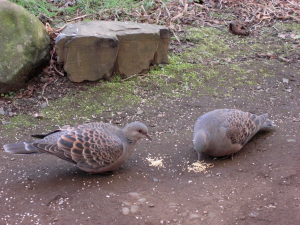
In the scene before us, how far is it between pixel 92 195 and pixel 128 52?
2.81 meters

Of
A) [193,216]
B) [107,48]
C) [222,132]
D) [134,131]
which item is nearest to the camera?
[193,216]

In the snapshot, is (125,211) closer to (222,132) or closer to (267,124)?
(222,132)

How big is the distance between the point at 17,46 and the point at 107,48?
1.33 metres

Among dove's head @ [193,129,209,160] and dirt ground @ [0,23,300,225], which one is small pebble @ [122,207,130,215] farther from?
dove's head @ [193,129,209,160]

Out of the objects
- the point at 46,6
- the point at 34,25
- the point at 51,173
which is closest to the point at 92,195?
the point at 51,173

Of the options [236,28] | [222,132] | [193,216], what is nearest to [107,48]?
[222,132]

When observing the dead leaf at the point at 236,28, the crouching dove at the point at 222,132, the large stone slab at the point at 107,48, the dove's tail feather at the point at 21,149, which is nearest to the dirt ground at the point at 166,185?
the crouching dove at the point at 222,132

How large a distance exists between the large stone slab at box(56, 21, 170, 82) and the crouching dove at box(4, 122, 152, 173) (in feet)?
6.08

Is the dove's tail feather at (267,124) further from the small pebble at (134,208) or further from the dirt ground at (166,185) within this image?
the small pebble at (134,208)

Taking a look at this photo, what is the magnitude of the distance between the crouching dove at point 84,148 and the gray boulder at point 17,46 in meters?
1.85

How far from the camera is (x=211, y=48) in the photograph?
20.7ft

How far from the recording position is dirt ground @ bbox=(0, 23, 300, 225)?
2.78 meters

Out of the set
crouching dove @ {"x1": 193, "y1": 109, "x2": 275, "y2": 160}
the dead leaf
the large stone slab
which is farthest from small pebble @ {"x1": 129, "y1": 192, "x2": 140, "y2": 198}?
the dead leaf

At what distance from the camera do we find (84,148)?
124 inches
